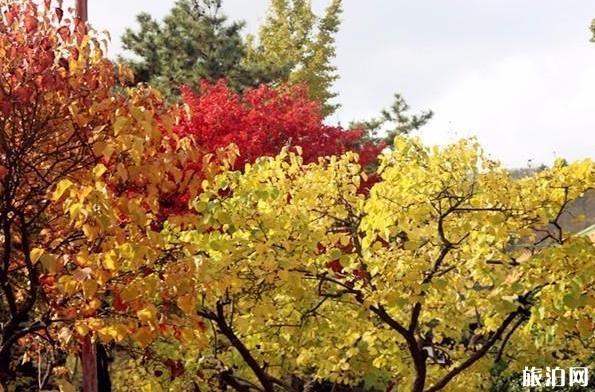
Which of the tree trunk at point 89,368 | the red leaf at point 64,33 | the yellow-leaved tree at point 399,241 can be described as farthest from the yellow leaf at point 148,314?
the tree trunk at point 89,368

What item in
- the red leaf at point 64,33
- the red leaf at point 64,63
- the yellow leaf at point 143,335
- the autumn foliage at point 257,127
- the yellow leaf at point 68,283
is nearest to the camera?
the yellow leaf at point 68,283

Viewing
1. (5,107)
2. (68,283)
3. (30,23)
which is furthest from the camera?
(30,23)

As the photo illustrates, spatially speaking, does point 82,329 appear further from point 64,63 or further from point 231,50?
point 231,50

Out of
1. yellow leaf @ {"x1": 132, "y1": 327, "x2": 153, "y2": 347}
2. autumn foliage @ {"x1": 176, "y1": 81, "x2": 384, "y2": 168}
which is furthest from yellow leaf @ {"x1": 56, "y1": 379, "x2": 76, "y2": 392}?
autumn foliage @ {"x1": 176, "y1": 81, "x2": 384, "y2": 168}

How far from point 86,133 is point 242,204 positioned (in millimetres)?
2026

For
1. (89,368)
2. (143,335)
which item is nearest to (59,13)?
(143,335)

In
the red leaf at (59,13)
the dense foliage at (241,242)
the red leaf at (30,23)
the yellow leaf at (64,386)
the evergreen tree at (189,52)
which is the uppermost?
the evergreen tree at (189,52)

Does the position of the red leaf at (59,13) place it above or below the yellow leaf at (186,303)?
above

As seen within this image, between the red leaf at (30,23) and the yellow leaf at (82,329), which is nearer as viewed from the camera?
the yellow leaf at (82,329)

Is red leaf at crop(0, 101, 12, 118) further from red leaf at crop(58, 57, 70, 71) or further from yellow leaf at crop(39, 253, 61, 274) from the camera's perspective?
yellow leaf at crop(39, 253, 61, 274)

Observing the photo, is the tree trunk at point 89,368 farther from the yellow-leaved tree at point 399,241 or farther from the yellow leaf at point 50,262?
the yellow leaf at point 50,262

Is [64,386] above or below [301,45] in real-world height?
below

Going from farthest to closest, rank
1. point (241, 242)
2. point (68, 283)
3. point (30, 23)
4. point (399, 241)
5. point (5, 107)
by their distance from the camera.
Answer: point (399, 241), point (241, 242), point (30, 23), point (5, 107), point (68, 283)

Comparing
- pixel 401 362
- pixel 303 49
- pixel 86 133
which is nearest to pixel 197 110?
pixel 401 362
